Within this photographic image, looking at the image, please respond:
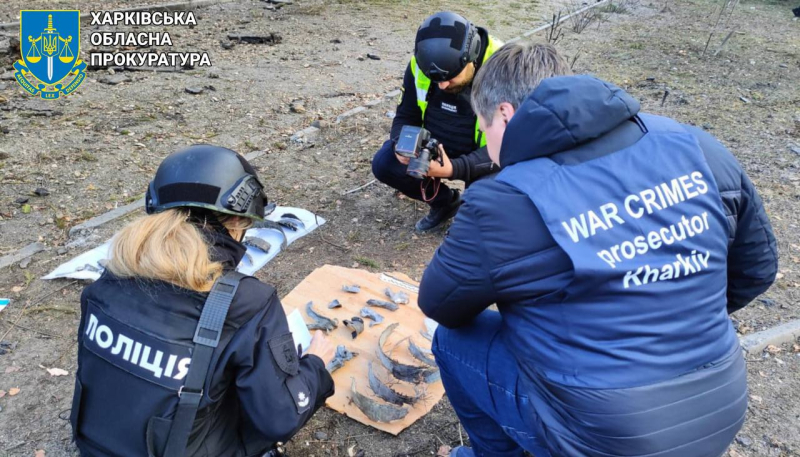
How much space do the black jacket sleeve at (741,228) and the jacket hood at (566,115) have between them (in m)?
0.37

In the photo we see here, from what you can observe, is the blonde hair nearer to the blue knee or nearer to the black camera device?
the black camera device

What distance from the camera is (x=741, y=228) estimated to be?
2166 mm

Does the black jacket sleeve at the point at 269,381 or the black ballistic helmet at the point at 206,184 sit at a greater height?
the black ballistic helmet at the point at 206,184

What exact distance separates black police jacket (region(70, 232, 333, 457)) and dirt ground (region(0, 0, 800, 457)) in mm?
951

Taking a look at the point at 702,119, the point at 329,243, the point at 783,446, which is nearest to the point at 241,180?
the point at 329,243

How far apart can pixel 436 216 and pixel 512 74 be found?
270 cm

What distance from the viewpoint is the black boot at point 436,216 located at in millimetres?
4930

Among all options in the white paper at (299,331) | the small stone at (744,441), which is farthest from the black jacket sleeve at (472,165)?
the small stone at (744,441)

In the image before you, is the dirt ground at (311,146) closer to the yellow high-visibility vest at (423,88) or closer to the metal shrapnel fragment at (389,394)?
the metal shrapnel fragment at (389,394)

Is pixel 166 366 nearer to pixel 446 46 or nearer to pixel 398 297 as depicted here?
pixel 398 297

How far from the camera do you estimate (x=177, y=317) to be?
1971 millimetres

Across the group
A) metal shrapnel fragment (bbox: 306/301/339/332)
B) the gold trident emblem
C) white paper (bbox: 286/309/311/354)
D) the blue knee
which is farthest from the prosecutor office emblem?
white paper (bbox: 286/309/311/354)

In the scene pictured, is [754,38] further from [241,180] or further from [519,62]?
[241,180]

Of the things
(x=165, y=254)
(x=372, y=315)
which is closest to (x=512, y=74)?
(x=165, y=254)
